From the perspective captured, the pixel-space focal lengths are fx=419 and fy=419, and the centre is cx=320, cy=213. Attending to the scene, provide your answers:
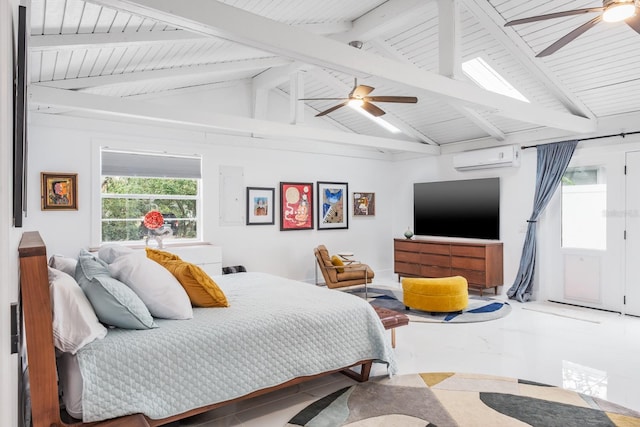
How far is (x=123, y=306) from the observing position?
86.2 inches

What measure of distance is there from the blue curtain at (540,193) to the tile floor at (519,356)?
791 mm

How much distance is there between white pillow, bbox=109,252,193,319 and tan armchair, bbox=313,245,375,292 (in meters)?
3.44

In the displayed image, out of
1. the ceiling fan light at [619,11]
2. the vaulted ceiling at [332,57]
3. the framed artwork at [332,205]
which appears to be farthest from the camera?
the framed artwork at [332,205]

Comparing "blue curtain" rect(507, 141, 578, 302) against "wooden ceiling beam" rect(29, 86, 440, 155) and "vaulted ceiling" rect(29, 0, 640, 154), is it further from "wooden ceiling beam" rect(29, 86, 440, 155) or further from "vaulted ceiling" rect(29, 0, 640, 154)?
"wooden ceiling beam" rect(29, 86, 440, 155)

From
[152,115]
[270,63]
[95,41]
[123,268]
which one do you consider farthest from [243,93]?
[123,268]

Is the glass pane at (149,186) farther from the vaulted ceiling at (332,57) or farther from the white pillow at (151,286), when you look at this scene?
the white pillow at (151,286)

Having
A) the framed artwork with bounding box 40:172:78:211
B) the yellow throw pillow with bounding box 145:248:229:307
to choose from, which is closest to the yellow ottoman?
the yellow throw pillow with bounding box 145:248:229:307

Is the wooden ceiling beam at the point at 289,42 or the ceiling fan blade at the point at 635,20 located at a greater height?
the ceiling fan blade at the point at 635,20

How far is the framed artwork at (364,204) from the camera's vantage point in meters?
7.82

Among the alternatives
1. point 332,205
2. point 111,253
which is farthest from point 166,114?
point 332,205

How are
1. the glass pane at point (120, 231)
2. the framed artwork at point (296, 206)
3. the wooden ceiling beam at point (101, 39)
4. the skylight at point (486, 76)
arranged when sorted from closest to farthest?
1. the wooden ceiling beam at point (101, 39)
2. the skylight at point (486, 76)
3. the glass pane at point (120, 231)
4. the framed artwork at point (296, 206)

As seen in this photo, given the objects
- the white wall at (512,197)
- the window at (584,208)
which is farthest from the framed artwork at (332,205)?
the window at (584,208)

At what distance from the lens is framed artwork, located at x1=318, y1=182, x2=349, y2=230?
7.35 metres

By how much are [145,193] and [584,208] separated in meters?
5.96
